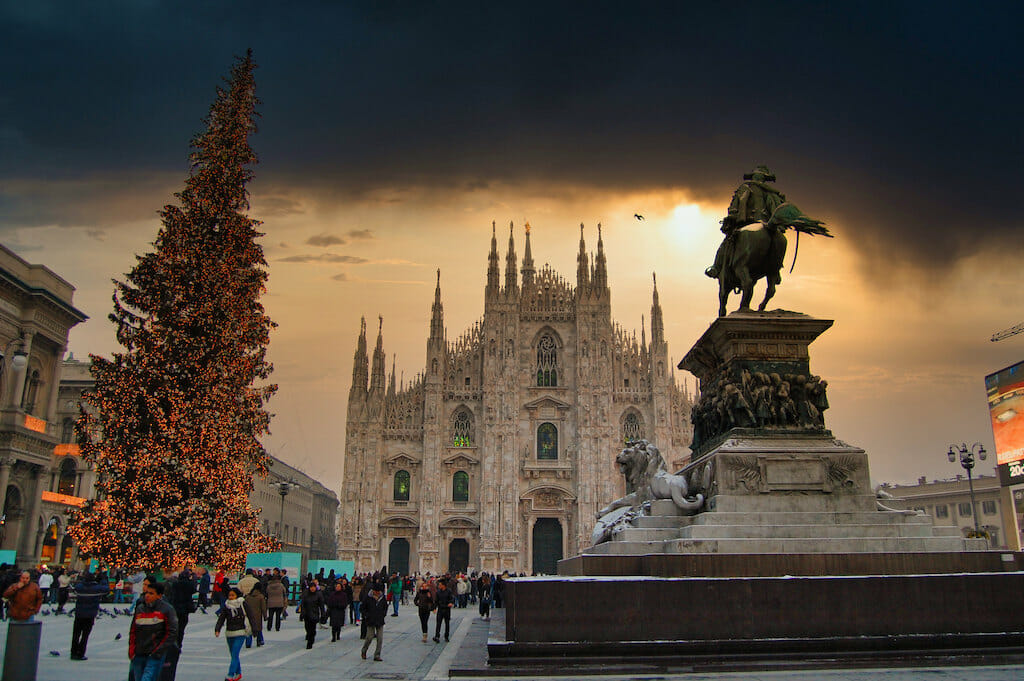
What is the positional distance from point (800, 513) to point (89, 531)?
40.4 ft

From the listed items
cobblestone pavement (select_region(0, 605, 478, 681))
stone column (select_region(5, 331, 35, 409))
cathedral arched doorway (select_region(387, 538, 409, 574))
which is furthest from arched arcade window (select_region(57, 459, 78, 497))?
cobblestone pavement (select_region(0, 605, 478, 681))

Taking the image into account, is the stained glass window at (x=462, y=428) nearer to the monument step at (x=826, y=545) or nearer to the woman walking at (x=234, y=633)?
the woman walking at (x=234, y=633)

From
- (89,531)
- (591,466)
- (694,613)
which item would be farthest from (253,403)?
(591,466)

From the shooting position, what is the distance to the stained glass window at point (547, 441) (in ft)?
147

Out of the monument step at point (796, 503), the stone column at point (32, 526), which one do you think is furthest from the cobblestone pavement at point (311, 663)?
the stone column at point (32, 526)

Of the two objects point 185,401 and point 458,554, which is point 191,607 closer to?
point 185,401

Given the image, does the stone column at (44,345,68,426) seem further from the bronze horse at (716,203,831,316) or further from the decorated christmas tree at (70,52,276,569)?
the bronze horse at (716,203,831,316)

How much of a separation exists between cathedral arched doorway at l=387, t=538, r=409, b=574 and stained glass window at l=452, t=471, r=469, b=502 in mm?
3850

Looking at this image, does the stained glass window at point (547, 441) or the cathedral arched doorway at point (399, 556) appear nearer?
the cathedral arched doorway at point (399, 556)

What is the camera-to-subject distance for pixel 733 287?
32.6 feet

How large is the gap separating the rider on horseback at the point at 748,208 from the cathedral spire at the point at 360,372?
124 ft

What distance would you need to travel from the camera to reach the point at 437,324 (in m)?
46.3

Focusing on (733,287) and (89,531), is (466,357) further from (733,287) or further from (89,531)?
(733,287)

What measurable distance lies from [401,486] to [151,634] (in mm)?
39314
